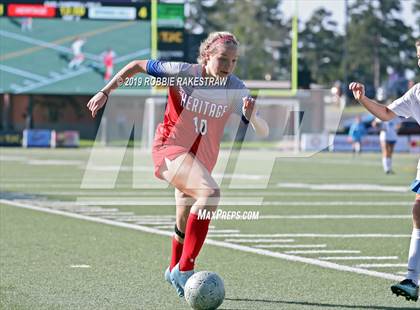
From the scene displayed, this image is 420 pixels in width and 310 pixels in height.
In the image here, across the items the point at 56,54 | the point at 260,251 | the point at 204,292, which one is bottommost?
the point at 56,54

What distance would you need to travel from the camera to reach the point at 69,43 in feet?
156

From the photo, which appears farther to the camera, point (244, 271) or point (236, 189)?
point (236, 189)

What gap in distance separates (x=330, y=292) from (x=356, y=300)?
15.1 inches

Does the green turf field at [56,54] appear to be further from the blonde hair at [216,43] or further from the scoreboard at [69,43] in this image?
the blonde hair at [216,43]

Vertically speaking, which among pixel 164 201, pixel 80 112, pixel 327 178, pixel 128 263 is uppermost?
pixel 128 263

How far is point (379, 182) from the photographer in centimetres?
2403

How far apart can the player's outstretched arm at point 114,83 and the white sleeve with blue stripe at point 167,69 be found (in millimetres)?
73

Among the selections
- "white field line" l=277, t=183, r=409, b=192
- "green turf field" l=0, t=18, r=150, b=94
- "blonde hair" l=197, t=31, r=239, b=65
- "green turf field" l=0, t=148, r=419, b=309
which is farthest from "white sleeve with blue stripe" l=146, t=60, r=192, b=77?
"green turf field" l=0, t=18, r=150, b=94

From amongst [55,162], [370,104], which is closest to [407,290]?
[370,104]

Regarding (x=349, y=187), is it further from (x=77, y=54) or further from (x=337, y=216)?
(x=77, y=54)

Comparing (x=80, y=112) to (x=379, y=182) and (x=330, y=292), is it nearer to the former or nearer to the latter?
(x=379, y=182)

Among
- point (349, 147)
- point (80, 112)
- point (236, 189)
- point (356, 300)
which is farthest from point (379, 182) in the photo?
point (80, 112)

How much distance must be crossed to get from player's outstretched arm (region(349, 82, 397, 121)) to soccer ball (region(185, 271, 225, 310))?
1.73m

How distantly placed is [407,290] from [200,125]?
6.53ft
